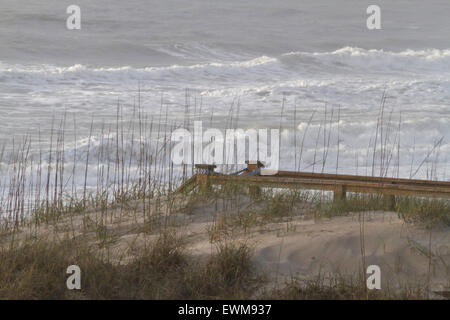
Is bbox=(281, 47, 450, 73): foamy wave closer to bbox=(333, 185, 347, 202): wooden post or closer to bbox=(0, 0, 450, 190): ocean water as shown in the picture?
bbox=(0, 0, 450, 190): ocean water

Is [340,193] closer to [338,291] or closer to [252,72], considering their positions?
[338,291]

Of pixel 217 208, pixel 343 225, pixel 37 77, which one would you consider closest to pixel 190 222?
pixel 217 208

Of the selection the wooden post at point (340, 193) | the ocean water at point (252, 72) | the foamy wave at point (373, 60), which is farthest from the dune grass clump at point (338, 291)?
the foamy wave at point (373, 60)

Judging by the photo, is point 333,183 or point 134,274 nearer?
point 134,274

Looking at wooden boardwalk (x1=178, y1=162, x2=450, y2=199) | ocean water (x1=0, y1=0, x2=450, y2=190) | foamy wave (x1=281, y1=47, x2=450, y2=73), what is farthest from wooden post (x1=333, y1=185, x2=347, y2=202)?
foamy wave (x1=281, y1=47, x2=450, y2=73)

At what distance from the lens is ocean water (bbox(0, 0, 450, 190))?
11.0 metres

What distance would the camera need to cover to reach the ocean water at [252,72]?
11.0 meters

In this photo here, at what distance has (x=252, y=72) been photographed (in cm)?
2139

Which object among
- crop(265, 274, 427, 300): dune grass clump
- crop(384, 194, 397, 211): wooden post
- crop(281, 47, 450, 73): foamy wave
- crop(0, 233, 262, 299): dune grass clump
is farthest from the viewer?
crop(281, 47, 450, 73): foamy wave

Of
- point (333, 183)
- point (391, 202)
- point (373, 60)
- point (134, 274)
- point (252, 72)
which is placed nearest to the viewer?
point (134, 274)

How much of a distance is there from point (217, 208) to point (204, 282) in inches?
64.5

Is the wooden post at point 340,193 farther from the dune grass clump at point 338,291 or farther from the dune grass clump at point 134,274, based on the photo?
the dune grass clump at point 338,291

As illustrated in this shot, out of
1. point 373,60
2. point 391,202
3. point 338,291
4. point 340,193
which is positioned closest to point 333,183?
point 340,193

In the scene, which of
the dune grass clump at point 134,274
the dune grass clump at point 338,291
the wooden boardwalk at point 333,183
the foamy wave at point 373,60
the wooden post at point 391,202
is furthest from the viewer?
the foamy wave at point 373,60
